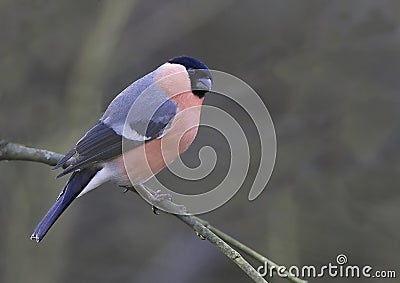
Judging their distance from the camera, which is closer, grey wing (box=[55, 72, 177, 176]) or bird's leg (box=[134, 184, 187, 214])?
grey wing (box=[55, 72, 177, 176])

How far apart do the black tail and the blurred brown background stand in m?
1.55

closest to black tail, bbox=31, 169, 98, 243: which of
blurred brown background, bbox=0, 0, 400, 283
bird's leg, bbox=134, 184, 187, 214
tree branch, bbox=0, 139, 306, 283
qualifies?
tree branch, bbox=0, 139, 306, 283

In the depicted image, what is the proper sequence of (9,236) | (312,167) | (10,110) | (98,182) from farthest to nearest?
(312,167), (9,236), (10,110), (98,182)

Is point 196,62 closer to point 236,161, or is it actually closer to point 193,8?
point 236,161

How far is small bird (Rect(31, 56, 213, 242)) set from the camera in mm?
3211

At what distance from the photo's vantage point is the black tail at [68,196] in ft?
10.1

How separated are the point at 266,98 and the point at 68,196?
239cm

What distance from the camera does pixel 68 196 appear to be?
3162 millimetres

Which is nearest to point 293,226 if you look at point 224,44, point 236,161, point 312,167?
point 312,167

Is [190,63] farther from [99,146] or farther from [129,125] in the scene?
[99,146]

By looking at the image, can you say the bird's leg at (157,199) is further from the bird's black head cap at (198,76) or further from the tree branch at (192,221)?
the bird's black head cap at (198,76)

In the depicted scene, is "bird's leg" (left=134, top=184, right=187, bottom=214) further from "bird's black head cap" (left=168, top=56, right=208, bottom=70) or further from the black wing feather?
"bird's black head cap" (left=168, top=56, right=208, bottom=70)

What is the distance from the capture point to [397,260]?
514 cm

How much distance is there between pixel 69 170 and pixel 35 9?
2.17 meters
